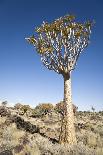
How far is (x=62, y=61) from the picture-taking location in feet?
42.5

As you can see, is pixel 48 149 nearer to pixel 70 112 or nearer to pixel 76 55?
pixel 70 112

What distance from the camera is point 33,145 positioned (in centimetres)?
1138

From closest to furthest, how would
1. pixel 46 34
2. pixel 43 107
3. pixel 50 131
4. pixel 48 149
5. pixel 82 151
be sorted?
pixel 82 151 < pixel 48 149 < pixel 46 34 < pixel 50 131 < pixel 43 107

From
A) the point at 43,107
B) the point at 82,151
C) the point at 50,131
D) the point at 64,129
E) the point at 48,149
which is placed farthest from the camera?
the point at 43,107

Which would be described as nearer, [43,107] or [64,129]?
[64,129]

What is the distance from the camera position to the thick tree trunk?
1240cm

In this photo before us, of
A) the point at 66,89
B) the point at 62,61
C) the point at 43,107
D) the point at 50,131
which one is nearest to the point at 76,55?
the point at 62,61

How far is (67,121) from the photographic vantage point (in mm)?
12586

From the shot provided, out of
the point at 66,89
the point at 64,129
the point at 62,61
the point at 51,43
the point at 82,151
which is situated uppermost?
the point at 51,43

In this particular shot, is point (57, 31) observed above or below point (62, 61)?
above

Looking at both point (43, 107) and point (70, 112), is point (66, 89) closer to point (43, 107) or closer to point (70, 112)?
point (70, 112)

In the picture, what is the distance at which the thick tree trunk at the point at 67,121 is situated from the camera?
488 inches

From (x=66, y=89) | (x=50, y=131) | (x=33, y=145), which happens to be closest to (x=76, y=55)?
(x=66, y=89)

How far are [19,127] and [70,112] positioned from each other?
531 centimetres
